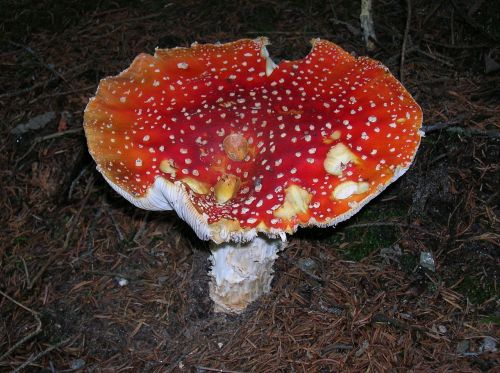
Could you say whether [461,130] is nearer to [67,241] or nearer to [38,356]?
[67,241]

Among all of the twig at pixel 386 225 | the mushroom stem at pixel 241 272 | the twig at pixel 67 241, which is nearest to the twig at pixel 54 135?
the twig at pixel 67 241

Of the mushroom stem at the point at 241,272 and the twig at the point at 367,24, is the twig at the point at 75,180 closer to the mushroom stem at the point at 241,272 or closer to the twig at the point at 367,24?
the mushroom stem at the point at 241,272

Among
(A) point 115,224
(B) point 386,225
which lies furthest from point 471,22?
(A) point 115,224

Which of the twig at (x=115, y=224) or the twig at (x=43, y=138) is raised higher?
the twig at (x=43, y=138)

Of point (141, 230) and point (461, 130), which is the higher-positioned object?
point (461, 130)

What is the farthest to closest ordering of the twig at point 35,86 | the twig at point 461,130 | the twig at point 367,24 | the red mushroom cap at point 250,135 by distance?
the twig at point 35,86 < the twig at point 367,24 < the twig at point 461,130 < the red mushroom cap at point 250,135

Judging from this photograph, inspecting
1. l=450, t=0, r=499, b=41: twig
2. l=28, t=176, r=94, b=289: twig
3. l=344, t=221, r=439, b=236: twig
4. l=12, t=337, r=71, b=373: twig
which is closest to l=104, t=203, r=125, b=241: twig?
l=28, t=176, r=94, b=289: twig

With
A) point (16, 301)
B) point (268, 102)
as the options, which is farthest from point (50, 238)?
point (268, 102)
